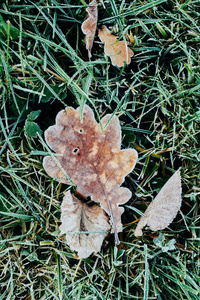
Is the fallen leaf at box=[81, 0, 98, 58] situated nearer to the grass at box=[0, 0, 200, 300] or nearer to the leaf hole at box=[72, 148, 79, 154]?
the grass at box=[0, 0, 200, 300]

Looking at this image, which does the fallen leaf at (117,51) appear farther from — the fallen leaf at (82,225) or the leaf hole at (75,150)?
the fallen leaf at (82,225)

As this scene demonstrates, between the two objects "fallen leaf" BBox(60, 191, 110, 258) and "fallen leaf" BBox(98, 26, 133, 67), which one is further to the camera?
"fallen leaf" BBox(98, 26, 133, 67)

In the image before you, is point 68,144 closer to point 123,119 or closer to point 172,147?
point 123,119

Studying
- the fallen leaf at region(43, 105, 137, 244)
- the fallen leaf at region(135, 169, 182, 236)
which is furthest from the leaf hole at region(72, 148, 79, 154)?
the fallen leaf at region(135, 169, 182, 236)

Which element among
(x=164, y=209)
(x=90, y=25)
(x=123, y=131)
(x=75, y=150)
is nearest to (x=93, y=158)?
(x=75, y=150)

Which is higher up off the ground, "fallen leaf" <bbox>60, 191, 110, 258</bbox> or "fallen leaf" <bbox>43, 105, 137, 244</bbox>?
"fallen leaf" <bbox>43, 105, 137, 244</bbox>

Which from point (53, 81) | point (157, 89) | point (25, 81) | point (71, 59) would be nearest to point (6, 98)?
point (25, 81)

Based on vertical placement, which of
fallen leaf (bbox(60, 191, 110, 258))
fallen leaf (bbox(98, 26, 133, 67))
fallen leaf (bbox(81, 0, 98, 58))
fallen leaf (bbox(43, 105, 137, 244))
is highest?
fallen leaf (bbox(81, 0, 98, 58))
